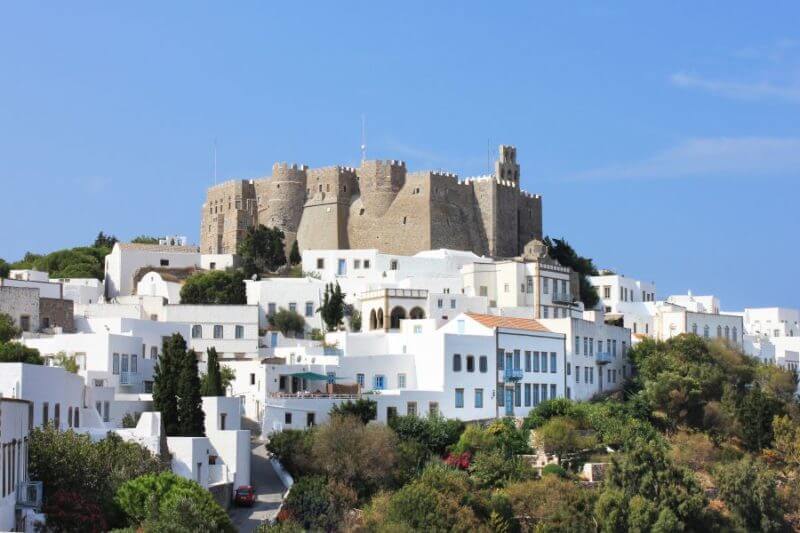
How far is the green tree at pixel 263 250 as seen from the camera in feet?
254

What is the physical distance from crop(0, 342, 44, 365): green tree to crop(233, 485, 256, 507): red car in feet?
26.8

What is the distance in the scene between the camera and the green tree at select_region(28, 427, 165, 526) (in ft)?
109

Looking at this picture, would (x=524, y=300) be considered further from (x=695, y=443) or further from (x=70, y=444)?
(x=70, y=444)

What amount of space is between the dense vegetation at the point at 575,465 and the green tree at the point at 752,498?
1.7 inches

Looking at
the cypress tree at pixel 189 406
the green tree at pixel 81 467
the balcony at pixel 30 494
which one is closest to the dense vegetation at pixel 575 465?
the cypress tree at pixel 189 406

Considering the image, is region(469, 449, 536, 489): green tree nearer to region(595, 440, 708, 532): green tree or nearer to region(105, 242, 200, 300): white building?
region(595, 440, 708, 532): green tree

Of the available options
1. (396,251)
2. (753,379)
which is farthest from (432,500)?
(396,251)

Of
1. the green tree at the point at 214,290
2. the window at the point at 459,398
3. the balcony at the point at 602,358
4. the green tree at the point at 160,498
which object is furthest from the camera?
the green tree at the point at 214,290

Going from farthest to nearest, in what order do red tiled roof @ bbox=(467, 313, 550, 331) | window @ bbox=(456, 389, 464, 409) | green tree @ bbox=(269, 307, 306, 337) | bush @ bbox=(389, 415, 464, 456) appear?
green tree @ bbox=(269, 307, 306, 337)
red tiled roof @ bbox=(467, 313, 550, 331)
window @ bbox=(456, 389, 464, 409)
bush @ bbox=(389, 415, 464, 456)

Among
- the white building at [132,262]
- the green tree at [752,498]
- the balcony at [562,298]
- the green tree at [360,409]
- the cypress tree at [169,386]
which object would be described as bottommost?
the green tree at [752,498]

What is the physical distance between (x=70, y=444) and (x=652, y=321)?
4455 centimetres

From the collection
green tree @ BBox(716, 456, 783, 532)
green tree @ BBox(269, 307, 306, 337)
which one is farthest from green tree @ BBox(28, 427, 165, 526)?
green tree @ BBox(269, 307, 306, 337)

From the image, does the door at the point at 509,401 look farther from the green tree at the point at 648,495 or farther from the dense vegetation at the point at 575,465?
the green tree at the point at 648,495

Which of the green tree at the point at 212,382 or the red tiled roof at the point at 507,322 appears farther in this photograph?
the red tiled roof at the point at 507,322
